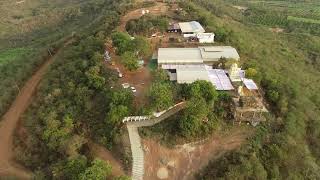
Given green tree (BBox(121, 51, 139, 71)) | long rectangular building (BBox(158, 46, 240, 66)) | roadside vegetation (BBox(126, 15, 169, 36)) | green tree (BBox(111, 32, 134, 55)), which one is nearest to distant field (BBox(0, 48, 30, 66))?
roadside vegetation (BBox(126, 15, 169, 36))

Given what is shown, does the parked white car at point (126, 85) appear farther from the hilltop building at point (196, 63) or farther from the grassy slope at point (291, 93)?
the grassy slope at point (291, 93)

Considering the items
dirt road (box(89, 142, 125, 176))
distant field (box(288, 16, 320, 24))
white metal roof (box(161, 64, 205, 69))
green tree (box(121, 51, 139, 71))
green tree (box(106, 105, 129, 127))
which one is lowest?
distant field (box(288, 16, 320, 24))

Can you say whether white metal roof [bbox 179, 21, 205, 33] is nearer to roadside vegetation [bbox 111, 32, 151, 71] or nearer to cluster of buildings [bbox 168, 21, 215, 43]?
cluster of buildings [bbox 168, 21, 215, 43]

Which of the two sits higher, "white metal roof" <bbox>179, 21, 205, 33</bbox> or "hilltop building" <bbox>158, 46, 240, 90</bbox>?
"white metal roof" <bbox>179, 21, 205, 33</bbox>

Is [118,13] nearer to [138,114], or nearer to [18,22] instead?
[138,114]

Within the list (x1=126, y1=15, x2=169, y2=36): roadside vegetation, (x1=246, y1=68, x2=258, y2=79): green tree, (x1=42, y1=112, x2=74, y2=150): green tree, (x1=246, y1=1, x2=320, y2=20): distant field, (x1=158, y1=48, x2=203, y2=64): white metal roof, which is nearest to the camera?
(x1=42, y1=112, x2=74, y2=150): green tree

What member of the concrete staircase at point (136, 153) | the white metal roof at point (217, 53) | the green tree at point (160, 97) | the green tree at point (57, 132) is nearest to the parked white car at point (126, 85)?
the green tree at point (160, 97)

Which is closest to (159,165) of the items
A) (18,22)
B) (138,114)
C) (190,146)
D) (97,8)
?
(190,146)

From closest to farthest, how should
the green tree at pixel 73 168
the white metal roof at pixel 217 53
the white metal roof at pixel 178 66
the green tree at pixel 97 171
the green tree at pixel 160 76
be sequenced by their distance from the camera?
the green tree at pixel 97 171, the green tree at pixel 73 168, the green tree at pixel 160 76, the white metal roof at pixel 178 66, the white metal roof at pixel 217 53
